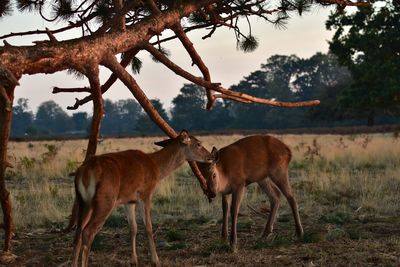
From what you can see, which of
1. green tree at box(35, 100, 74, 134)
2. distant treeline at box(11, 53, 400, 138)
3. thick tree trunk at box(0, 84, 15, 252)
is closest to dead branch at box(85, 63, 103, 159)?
thick tree trunk at box(0, 84, 15, 252)

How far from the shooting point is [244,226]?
32.4 feet

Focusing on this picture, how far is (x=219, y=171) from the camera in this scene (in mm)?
8758

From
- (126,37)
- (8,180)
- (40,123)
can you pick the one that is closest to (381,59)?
(8,180)

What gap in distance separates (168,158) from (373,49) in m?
22.6

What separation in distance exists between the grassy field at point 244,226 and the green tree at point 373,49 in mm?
11914

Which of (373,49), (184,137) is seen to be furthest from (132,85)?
(373,49)

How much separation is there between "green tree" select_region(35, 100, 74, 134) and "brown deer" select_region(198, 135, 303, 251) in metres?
133

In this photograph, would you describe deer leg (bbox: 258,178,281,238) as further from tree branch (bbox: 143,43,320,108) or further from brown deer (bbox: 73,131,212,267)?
tree branch (bbox: 143,43,320,108)

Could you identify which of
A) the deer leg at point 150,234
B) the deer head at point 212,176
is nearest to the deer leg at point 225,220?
the deer head at point 212,176

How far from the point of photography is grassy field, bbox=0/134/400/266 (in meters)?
7.42

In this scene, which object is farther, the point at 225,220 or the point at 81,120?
the point at 81,120

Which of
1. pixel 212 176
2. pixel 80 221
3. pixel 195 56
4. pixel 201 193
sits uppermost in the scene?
pixel 195 56

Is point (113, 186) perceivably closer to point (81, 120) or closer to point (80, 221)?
point (80, 221)

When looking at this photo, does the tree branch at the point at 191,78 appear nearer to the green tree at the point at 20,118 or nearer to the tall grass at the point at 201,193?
the tall grass at the point at 201,193
